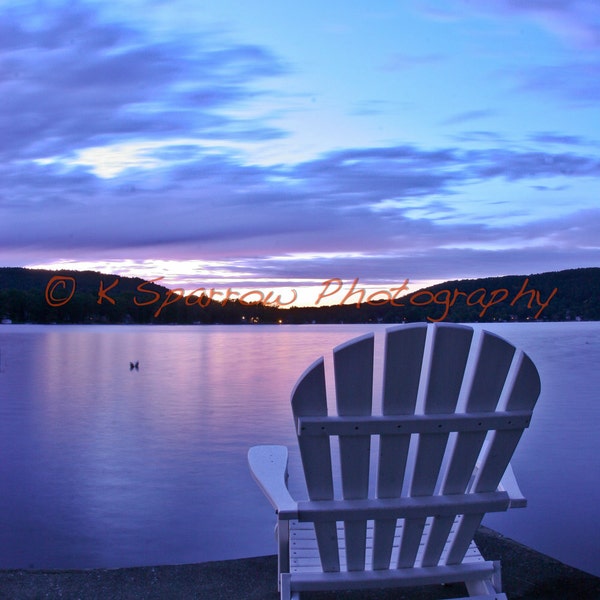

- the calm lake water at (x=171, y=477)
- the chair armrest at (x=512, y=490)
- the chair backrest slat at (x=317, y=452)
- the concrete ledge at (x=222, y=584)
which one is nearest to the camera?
the chair backrest slat at (x=317, y=452)

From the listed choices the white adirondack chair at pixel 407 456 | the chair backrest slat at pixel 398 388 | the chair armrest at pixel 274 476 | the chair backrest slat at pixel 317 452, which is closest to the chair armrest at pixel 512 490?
the white adirondack chair at pixel 407 456

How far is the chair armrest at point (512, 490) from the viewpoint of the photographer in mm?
Answer: 2260

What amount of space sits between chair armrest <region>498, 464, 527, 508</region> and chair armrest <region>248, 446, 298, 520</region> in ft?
2.17

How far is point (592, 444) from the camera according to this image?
8328 mm

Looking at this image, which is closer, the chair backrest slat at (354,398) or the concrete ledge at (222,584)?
the chair backrest slat at (354,398)

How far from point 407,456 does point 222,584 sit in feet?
3.75

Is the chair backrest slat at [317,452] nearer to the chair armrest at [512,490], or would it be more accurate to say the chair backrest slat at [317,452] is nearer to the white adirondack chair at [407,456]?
the white adirondack chair at [407,456]

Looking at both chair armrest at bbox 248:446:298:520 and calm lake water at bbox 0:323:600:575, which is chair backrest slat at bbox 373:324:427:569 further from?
chair armrest at bbox 248:446:298:520

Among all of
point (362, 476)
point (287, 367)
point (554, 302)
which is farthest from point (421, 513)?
point (554, 302)

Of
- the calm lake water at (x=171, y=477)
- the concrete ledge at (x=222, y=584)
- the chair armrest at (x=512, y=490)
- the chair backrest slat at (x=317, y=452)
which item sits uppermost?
the chair backrest slat at (x=317, y=452)

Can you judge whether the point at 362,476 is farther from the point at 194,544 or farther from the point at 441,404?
the point at 194,544

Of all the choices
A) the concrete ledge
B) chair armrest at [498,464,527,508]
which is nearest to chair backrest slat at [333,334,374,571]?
chair armrest at [498,464,527,508]

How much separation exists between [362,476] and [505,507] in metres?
0.48

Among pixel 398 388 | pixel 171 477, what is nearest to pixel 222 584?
pixel 398 388
